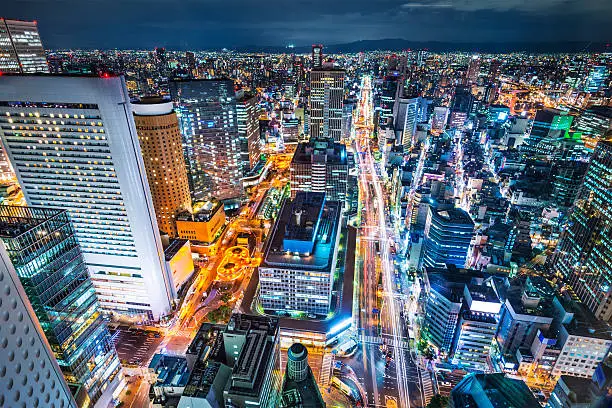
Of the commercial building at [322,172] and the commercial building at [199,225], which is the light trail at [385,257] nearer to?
the commercial building at [322,172]

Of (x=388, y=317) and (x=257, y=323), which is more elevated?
(x=257, y=323)

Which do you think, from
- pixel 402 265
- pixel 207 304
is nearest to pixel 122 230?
pixel 207 304

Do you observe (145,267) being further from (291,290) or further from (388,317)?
(388,317)

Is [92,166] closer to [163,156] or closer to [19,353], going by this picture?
[163,156]

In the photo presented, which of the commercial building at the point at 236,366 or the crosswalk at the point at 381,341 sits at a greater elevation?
the commercial building at the point at 236,366

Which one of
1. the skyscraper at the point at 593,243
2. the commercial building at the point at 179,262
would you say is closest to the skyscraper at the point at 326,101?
the commercial building at the point at 179,262

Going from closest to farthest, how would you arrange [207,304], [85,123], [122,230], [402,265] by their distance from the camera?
[85,123], [122,230], [207,304], [402,265]

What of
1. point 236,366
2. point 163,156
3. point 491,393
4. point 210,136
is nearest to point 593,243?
point 491,393

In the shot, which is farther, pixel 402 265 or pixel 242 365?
pixel 402 265
